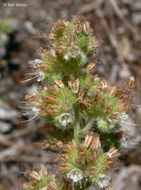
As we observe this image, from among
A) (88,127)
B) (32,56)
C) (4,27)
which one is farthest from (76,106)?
(4,27)

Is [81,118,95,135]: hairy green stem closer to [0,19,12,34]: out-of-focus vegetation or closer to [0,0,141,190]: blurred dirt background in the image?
[0,0,141,190]: blurred dirt background

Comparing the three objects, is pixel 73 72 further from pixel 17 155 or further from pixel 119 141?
pixel 17 155

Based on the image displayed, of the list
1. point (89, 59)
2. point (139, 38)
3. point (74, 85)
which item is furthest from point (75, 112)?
point (139, 38)

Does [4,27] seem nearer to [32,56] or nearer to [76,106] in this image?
[32,56]

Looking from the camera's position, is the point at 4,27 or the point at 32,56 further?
the point at 4,27

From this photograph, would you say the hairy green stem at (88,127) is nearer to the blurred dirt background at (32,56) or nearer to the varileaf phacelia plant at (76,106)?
the varileaf phacelia plant at (76,106)
